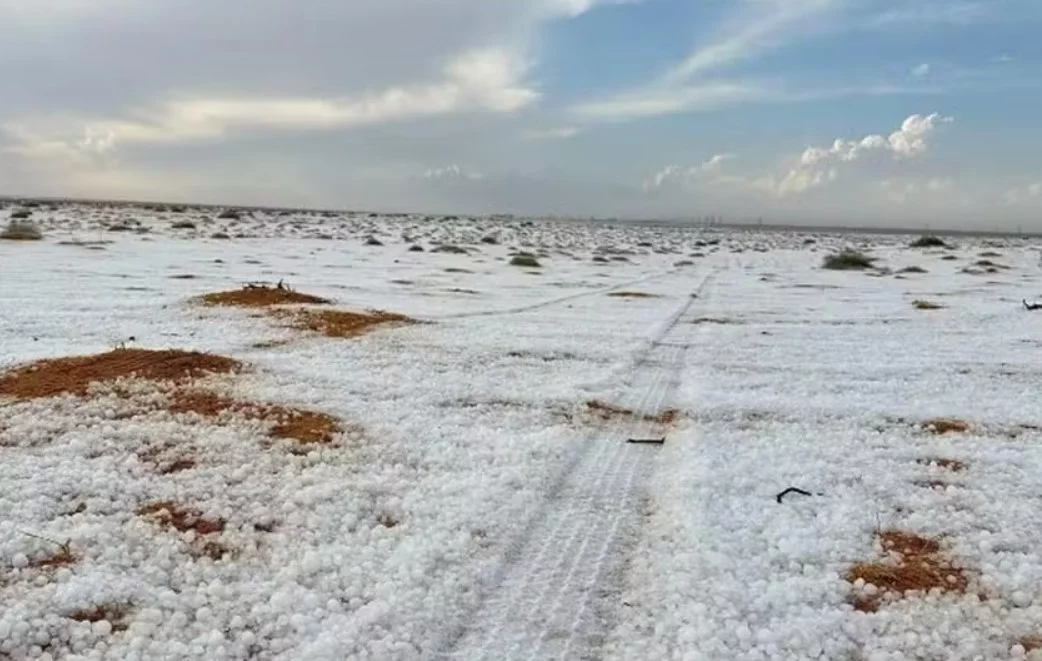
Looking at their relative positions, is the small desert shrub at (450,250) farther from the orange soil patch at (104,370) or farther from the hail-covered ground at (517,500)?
the orange soil patch at (104,370)

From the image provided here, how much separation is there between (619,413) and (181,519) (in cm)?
310

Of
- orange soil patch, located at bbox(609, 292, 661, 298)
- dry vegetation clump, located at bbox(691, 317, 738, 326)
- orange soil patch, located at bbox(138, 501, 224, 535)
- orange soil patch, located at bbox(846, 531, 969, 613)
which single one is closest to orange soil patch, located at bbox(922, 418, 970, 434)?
orange soil patch, located at bbox(846, 531, 969, 613)

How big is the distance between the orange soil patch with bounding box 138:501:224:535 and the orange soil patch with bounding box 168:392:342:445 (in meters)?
1.03

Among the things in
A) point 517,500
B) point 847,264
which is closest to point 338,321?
point 517,500

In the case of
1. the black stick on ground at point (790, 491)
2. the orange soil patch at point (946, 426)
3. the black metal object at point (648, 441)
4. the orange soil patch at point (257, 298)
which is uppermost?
the orange soil patch at point (257, 298)

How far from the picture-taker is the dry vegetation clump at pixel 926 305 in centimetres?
1310

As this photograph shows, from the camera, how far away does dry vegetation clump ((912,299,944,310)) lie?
13.1 meters

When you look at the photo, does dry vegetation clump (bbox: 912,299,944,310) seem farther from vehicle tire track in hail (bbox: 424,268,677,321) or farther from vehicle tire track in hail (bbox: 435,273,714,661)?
vehicle tire track in hail (bbox: 435,273,714,661)

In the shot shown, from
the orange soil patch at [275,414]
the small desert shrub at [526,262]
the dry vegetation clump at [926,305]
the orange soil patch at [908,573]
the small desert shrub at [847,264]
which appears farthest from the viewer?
the small desert shrub at [847,264]

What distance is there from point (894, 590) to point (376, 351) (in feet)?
16.6

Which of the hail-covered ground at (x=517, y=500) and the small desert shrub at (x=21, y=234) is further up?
the small desert shrub at (x=21, y=234)

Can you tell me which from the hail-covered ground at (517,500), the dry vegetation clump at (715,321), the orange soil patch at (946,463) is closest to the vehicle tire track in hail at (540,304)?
the hail-covered ground at (517,500)

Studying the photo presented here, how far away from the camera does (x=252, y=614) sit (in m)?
3.02

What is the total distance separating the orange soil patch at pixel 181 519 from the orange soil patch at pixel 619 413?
2793 millimetres
